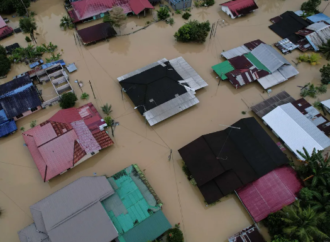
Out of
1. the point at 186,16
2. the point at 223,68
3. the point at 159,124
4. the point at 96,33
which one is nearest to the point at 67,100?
the point at 159,124

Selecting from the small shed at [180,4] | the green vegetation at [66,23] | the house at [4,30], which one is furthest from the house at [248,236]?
the house at [4,30]

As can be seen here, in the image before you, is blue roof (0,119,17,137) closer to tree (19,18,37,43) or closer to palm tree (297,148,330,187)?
tree (19,18,37,43)

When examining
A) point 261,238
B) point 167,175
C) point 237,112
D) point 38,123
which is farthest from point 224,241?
point 38,123

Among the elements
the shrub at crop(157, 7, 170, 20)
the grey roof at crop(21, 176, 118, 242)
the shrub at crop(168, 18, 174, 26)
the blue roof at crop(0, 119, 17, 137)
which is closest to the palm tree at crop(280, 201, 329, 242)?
the grey roof at crop(21, 176, 118, 242)

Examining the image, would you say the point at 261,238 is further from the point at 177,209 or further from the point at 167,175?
the point at 167,175

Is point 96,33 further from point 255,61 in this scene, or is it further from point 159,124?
point 255,61

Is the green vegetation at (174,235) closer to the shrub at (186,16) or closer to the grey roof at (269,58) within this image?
the grey roof at (269,58)

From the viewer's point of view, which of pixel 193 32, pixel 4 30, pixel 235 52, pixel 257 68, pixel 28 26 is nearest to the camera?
pixel 257 68

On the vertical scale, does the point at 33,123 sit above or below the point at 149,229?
above
